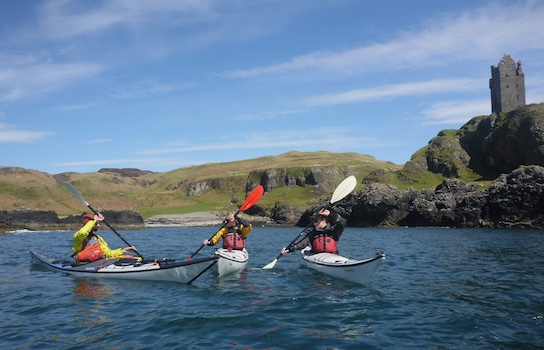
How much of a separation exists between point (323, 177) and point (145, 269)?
117 metres

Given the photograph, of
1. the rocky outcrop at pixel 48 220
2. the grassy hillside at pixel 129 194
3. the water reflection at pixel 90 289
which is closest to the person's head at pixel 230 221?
the water reflection at pixel 90 289

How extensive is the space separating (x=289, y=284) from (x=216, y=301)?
3624mm

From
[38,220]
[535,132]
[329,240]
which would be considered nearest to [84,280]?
A: [329,240]

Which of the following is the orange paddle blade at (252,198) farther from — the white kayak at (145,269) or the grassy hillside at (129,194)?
the grassy hillside at (129,194)

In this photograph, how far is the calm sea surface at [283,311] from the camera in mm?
8797

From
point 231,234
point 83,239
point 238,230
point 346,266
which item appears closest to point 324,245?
point 346,266

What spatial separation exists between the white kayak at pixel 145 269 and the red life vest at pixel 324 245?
4.70 m

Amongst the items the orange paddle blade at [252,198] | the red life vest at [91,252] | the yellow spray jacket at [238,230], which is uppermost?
the orange paddle blade at [252,198]

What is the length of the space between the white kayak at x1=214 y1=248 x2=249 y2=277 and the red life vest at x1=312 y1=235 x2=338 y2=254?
3.06m

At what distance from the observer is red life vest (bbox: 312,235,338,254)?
57.6 ft

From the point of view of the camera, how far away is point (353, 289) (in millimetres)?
14141

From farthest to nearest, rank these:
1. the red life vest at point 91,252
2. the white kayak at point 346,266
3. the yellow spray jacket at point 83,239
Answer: the red life vest at point 91,252 < the yellow spray jacket at point 83,239 < the white kayak at point 346,266

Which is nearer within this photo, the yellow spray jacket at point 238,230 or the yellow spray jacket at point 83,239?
the yellow spray jacket at point 83,239

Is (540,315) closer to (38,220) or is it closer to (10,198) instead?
(38,220)
